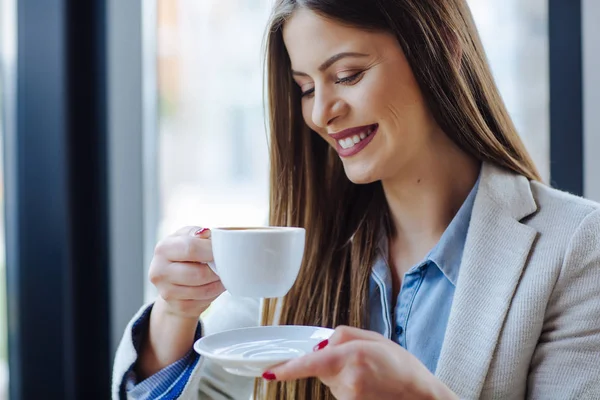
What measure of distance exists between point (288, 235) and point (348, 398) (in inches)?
10.2

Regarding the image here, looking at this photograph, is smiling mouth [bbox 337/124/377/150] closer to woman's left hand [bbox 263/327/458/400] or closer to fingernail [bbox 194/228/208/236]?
fingernail [bbox 194/228/208/236]

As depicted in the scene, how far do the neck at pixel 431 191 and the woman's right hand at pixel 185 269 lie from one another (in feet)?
1.65

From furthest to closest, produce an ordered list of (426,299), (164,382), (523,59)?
(523,59), (426,299), (164,382)

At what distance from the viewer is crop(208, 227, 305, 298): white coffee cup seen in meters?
0.89

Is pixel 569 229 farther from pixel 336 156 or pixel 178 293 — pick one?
pixel 178 293

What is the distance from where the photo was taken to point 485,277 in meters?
1.16

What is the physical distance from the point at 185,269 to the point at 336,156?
0.58m

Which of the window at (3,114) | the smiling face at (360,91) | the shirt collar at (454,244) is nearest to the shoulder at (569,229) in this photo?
the shirt collar at (454,244)

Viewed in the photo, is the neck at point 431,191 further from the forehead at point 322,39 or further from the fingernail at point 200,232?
the fingernail at point 200,232

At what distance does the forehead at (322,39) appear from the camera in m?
1.17

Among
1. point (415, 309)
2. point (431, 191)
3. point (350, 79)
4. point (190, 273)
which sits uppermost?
point (350, 79)

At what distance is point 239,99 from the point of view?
6.27ft

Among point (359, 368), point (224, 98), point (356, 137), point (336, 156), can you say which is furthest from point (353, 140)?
point (224, 98)

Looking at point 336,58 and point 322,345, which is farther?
point 336,58
